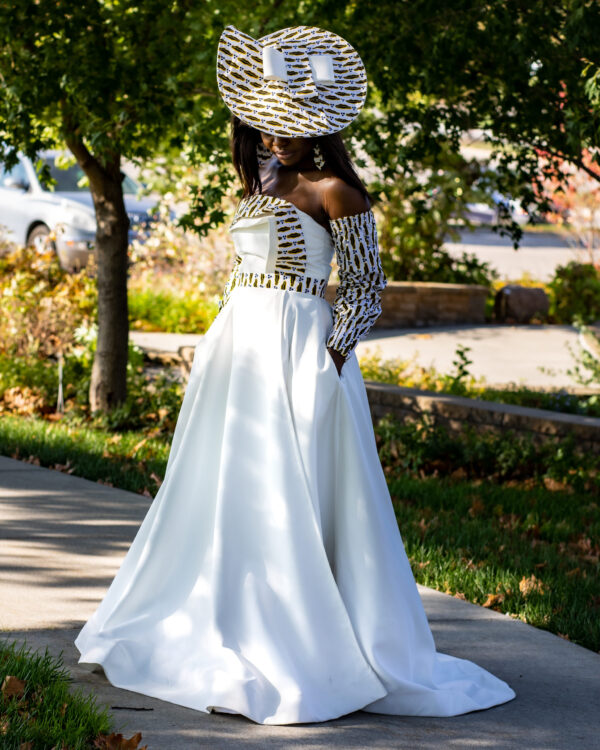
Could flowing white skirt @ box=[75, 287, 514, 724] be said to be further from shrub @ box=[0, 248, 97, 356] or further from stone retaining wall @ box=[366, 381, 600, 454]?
shrub @ box=[0, 248, 97, 356]

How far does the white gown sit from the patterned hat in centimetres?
32

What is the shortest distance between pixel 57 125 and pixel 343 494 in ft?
17.0

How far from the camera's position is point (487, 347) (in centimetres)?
1216

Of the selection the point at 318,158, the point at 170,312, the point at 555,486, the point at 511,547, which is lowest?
the point at 511,547

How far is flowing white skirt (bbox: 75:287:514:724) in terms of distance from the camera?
3480 mm

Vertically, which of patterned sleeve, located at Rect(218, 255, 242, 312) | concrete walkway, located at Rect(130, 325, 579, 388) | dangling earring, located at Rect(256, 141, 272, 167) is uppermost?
dangling earring, located at Rect(256, 141, 272, 167)

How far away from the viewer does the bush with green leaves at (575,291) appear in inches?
573

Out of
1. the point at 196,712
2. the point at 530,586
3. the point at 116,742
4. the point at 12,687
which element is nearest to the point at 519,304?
the point at 530,586

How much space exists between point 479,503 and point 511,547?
87 cm

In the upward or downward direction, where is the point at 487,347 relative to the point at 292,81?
downward

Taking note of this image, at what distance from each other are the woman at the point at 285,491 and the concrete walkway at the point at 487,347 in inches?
250

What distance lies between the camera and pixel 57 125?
7992 millimetres

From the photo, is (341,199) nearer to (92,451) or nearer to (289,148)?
(289,148)

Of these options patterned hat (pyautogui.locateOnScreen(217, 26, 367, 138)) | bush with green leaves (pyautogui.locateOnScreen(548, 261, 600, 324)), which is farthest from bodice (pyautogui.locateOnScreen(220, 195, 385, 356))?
bush with green leaves (pyautogui.locateOnScreen(548, 261, 600, 324))
